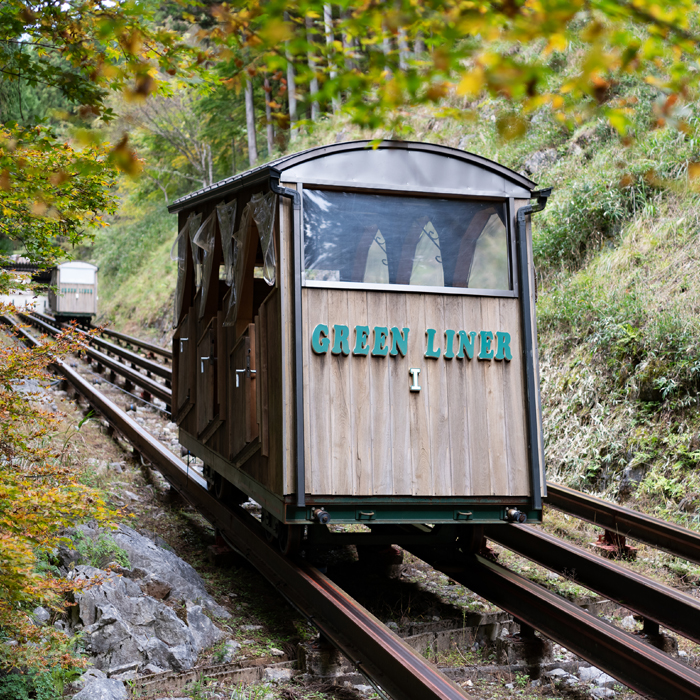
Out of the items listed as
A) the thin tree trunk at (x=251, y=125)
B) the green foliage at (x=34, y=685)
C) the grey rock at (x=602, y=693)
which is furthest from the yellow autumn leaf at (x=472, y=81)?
the thin tree trunk at (x=251, y=125)

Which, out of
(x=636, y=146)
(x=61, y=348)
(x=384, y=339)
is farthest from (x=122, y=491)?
(x=636, y=146)

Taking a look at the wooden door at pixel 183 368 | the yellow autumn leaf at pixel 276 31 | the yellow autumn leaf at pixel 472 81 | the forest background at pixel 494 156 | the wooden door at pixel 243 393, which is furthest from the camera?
the wooden door at pixel 183 368

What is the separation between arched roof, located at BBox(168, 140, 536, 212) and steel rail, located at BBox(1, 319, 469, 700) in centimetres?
292

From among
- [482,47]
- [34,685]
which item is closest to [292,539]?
[34,685]

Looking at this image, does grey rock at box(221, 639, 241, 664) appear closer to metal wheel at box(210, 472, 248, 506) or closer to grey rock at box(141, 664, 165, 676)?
grey rock at box(141, 664, 165, 676)

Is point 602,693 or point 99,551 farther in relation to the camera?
point 99,551

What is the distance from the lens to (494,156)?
14695 mm

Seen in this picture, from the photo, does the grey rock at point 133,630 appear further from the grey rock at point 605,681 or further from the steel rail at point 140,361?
the steel rail at point 140,361

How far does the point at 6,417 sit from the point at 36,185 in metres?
1.83

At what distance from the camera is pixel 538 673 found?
465 centimetres

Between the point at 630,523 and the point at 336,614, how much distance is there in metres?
2.97

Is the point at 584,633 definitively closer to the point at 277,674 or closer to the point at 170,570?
the point at 277,674

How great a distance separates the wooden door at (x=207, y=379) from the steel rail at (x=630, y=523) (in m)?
3.47

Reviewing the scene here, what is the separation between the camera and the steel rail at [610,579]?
4.62 meters
